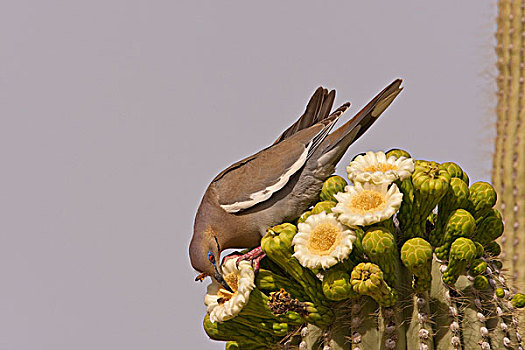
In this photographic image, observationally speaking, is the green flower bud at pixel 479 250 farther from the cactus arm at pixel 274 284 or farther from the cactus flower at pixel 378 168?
the cactus arm at pixel 274 284

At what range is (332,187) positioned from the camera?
5.72ft

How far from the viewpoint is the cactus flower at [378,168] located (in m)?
1.59

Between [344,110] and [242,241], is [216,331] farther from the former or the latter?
[344,110]

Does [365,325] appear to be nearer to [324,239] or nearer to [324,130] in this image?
[324,239]

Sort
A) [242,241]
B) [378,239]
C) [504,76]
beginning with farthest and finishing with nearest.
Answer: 1. [504,76]
2. [242,241]
3. [378,239]

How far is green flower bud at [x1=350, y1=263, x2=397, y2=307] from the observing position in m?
1.49

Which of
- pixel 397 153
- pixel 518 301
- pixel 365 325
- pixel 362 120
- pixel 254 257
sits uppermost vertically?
pixel 362 120

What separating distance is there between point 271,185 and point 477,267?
22.6 inches

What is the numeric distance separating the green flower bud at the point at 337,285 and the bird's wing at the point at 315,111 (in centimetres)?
62

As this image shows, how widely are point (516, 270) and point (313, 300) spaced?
1674 mm

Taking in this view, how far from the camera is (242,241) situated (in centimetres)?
188

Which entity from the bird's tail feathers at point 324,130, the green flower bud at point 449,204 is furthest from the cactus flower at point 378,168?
the bird's tail feathers at point 324,130

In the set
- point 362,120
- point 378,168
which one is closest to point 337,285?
point 378,168

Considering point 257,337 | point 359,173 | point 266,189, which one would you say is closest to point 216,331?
point 257,337
